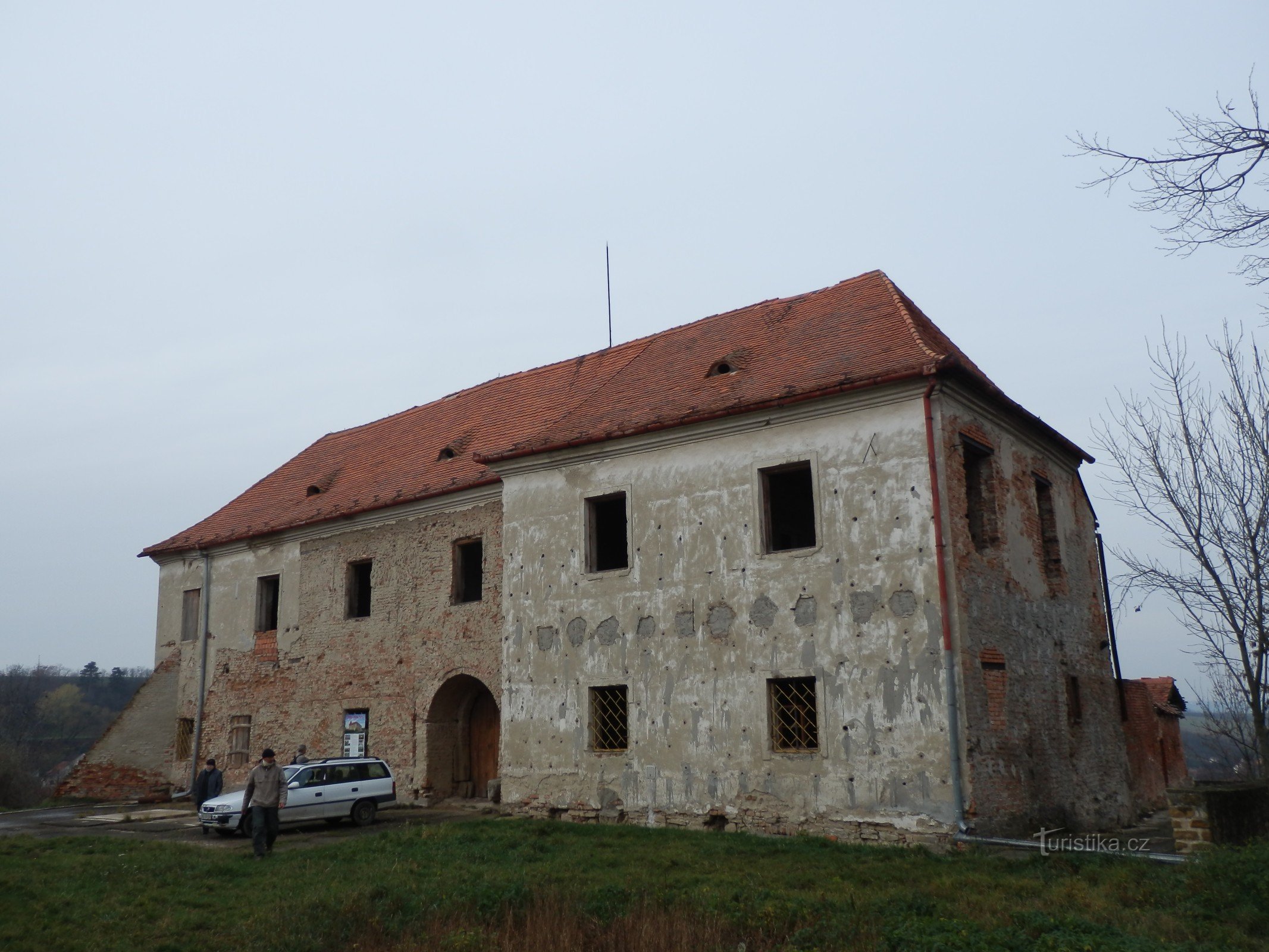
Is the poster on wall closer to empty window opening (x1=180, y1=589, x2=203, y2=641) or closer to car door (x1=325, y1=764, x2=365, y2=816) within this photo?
car door (x1=325, y1=764, x2=365, y2=816)

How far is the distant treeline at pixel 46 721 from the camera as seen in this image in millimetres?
38500

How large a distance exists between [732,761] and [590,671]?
291 centimetres

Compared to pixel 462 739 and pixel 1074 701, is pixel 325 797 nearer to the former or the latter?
pixel 462 739

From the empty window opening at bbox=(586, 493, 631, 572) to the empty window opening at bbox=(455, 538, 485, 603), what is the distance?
2385mm

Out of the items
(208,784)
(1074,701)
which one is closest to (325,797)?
(208,784)

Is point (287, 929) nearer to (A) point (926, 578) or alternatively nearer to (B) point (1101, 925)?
(B) point (1101, 925)

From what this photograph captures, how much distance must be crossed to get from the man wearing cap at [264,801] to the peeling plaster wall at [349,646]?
4.89 metres

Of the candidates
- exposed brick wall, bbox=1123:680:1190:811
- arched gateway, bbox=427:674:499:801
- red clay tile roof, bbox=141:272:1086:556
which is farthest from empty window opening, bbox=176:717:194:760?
exposed brick wall, bbox=1123:680:1190:811

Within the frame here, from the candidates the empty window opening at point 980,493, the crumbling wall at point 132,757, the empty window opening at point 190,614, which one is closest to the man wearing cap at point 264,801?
the empty window opening at point 980,493

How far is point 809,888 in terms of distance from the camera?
1041 centimetres

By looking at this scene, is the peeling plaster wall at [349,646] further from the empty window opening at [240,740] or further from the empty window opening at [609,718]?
the empty window opening at [609,718]

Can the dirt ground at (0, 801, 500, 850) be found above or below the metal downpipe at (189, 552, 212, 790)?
below

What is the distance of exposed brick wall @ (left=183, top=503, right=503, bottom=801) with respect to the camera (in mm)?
19094

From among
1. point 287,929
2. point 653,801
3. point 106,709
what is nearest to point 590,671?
point 653,801
